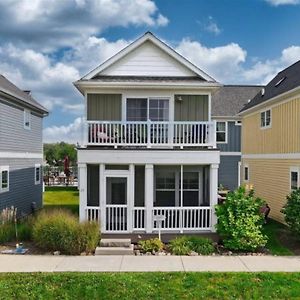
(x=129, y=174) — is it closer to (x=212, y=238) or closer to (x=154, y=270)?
(x=212, y=238)

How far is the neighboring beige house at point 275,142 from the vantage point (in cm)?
1708

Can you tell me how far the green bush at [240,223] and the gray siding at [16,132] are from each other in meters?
10.4

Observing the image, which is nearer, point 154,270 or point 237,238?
point 154,270

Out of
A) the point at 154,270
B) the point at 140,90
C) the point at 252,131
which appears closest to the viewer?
the point at 154,270

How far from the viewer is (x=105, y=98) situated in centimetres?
1655

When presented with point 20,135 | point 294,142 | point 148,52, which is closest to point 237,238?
point 294,142

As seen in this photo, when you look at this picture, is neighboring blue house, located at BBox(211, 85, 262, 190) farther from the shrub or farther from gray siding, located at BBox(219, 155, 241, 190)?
the shrub

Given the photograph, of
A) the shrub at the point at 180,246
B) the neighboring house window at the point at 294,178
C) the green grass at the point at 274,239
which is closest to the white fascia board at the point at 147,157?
the shrub at the point at 180,246

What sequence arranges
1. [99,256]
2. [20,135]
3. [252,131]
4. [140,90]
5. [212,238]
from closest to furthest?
[99,256] → [212,238] → [140,90] → [20,135] → [252,131]

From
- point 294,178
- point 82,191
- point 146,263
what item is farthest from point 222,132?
point 146,263

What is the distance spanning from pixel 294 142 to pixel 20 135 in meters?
13.5

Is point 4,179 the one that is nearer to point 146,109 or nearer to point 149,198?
point 146,109

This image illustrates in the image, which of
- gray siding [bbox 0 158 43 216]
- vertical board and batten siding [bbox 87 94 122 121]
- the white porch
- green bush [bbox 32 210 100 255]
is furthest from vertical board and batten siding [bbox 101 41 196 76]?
gray siding [bbox 0 158 43 216]

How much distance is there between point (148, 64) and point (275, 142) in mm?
7473
